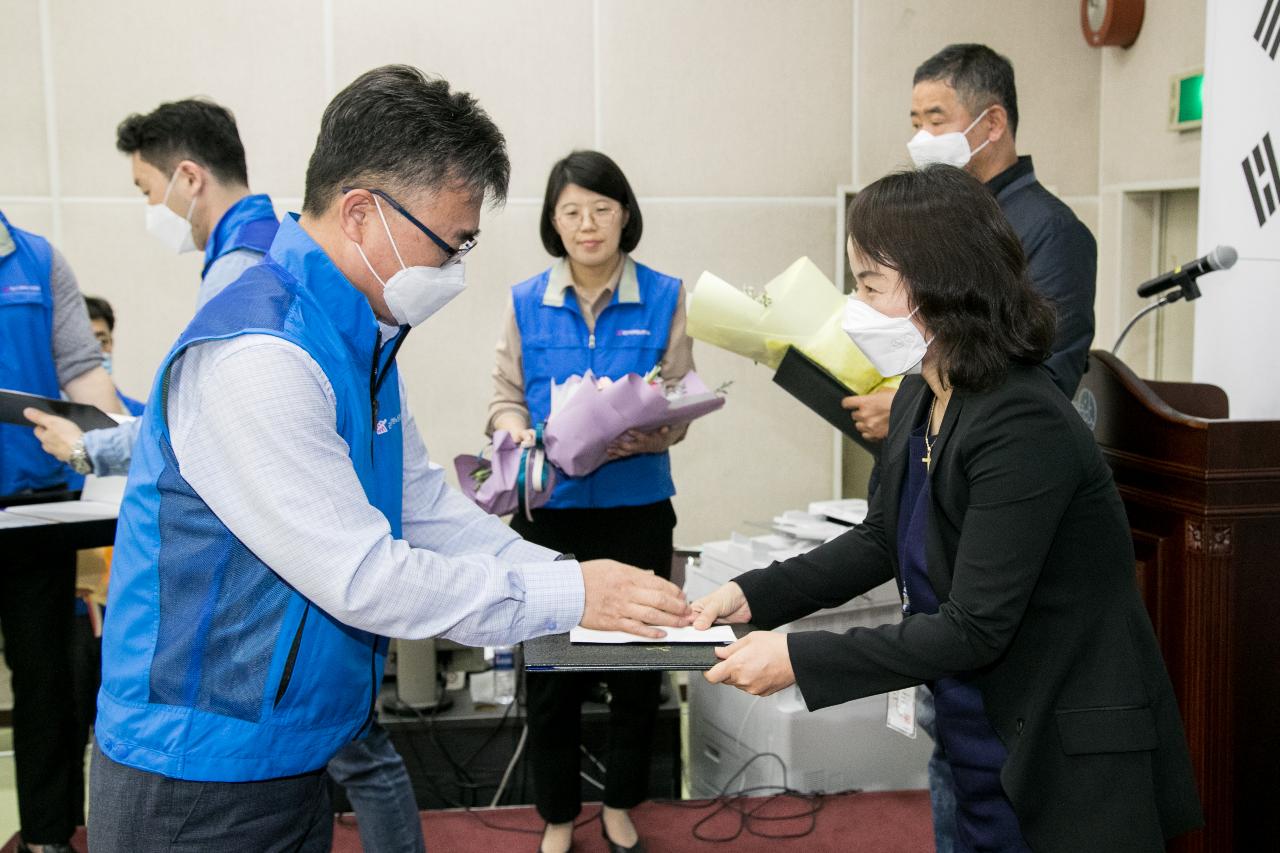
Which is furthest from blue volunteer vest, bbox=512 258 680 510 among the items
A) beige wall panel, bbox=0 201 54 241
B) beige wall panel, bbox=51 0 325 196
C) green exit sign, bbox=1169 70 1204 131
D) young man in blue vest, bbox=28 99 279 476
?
green exit sign, bbox=1169 70 1204 131

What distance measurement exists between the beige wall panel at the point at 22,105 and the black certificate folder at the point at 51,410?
2335 mm

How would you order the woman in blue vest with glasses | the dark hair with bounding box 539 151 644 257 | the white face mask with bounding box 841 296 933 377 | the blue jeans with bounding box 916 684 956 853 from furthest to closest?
the dark hair with bounding box 539 151 644 257, the woman in blue vest with glasses, the blue jeans with bounding box 916 684 956 853, the white face mask with bounding box 841 296 933 377

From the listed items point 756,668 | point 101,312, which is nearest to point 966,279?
point 756,668

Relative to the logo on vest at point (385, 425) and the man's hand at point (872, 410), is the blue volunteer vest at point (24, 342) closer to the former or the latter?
the logo on vest at point (385, 425)

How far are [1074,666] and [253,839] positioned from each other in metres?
1.06

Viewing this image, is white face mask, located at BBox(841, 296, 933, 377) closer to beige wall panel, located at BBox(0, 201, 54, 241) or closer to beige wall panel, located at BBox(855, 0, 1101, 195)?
beige wall panel, located at BBox(855, 0, 1101, 195)

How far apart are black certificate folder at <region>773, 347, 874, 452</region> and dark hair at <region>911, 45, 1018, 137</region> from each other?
0.79 meters

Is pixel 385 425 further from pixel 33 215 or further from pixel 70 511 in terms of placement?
pixel 33 215

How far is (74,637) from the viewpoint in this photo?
9.56 feet

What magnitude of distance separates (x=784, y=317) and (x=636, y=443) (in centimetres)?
49

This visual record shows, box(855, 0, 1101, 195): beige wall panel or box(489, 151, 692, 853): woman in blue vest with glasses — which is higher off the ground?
box(855, 0, 1101, 195): beige wall panel

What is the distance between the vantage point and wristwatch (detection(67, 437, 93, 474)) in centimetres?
252

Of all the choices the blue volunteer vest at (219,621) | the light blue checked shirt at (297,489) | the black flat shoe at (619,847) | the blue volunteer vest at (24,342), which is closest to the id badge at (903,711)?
the black flat shoe at (619,847)

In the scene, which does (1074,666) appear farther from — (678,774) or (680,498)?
(680,498)
